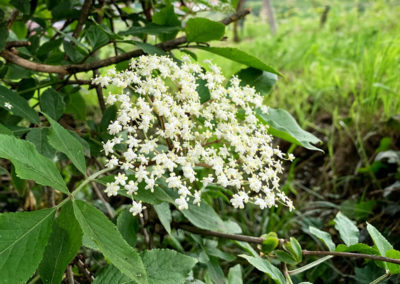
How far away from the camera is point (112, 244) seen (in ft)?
1.81

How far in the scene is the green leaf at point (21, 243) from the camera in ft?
1.75


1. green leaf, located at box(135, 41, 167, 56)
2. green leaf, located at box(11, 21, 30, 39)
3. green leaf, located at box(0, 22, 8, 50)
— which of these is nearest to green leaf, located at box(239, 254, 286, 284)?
green leaf, located at box(135, 41, 167, 56)

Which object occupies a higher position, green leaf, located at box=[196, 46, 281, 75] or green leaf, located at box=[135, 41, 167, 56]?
green leaf, located at box=[135, 41, 167, 56]

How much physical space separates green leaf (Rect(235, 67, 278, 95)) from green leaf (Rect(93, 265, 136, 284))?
19.4 inches

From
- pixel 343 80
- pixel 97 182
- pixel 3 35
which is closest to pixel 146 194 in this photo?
pixel 97 182

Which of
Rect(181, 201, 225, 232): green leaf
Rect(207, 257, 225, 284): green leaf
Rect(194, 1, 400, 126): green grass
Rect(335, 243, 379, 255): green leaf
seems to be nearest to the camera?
Rect(335, 243, 379, 255): green leaf

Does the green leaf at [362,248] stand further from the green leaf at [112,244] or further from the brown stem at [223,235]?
the green leaf at [112,244]

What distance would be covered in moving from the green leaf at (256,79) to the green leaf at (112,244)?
0.50 m

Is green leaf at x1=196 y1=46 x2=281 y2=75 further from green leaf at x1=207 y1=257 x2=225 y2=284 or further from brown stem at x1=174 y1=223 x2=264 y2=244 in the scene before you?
green leaf at x1=207 y1=257 x2=225 y2=284

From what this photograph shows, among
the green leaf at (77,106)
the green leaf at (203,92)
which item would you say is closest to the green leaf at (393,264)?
the green leaf at (203,92)

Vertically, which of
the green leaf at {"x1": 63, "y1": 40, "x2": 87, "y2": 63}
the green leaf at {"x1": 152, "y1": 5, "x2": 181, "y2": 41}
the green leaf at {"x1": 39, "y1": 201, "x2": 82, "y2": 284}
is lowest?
the green leaf at {"x1": 39, "y1": 201, "x2": 82, "y2": 284}

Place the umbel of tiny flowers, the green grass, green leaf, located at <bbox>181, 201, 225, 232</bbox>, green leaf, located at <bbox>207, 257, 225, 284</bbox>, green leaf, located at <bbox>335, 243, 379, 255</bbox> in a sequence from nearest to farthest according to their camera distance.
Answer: the umbel of tiny flowers
green leaf, located at <bbox>335, 243, 379, 255</bbox>
green leaf, located at <bbox>181, 201, 225, 232</bbox>
green leaf, located at <bbox>207, 257, 225, 284</bbox>
the green grass

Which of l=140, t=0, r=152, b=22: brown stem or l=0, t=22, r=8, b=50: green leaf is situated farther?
l=140, t=0, r=152, b=22: brown stem

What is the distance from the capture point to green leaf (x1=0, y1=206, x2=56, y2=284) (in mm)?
533
